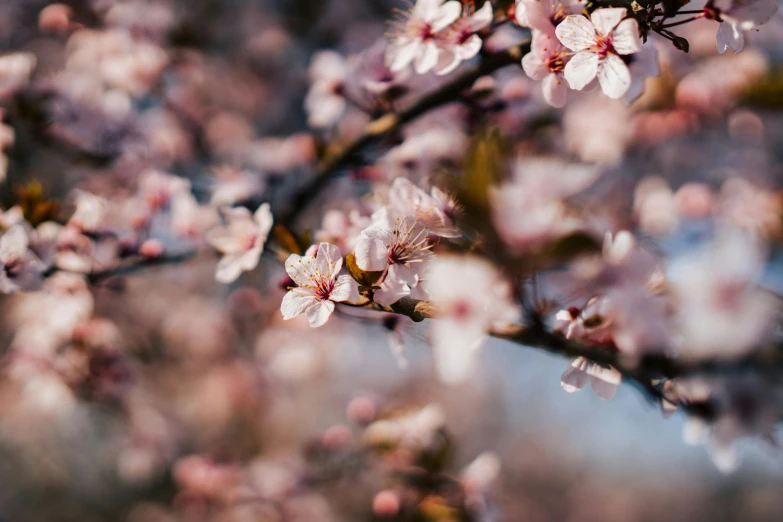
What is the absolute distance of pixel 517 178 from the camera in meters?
0.75

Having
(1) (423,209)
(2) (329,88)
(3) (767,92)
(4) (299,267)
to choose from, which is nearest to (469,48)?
(1) (423,209)

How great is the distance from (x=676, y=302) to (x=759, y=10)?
54 cm

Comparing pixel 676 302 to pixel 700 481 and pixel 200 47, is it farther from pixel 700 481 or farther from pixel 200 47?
pixel 700 481

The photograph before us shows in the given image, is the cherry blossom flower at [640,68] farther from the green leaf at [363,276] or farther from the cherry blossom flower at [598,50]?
the green leaf at [363,276]

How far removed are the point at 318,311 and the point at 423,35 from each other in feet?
2.26

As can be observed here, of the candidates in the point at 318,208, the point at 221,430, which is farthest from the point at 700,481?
the point at 318,208

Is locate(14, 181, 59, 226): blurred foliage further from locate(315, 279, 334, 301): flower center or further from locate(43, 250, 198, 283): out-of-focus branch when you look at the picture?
locate(315, 279, 334, 301): flower center

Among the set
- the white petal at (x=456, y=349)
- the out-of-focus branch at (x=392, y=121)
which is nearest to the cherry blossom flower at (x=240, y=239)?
the out-of-focus branch at (x=392, y=121)

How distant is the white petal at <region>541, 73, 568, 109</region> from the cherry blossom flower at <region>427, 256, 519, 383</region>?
54 cm

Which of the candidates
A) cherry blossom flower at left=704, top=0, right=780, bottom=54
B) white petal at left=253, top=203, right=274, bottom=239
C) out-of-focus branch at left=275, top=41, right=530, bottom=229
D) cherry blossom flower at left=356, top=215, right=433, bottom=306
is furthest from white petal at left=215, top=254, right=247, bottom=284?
cherry blossom flower at left=704, top=0, right=780, bottom=54

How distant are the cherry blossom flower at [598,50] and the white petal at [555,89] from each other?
0.05m

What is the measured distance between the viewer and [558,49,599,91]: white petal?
40.8 inches

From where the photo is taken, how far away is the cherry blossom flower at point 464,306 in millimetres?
717

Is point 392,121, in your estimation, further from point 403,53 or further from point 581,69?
Answer: point 581,69
